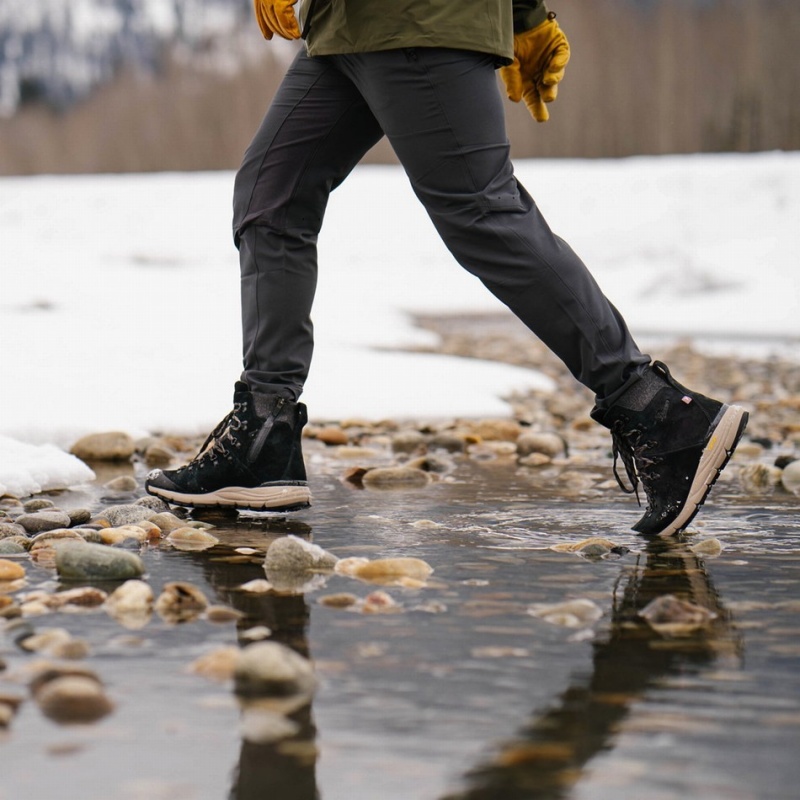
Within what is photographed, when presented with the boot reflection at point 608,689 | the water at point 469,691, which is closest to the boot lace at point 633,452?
the water at point 469,691

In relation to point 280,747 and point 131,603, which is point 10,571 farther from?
point 280,747

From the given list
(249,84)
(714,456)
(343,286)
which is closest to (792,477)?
(714,456)

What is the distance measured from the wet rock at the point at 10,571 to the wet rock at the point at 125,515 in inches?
13.8

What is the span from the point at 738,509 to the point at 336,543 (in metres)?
0.74

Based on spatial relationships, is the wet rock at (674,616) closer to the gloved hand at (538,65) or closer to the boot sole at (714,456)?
the boot sole at (714,456)

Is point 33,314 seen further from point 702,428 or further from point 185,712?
point 185,712

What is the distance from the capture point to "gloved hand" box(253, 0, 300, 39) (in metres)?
1.81

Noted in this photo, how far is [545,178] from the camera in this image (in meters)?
14.0

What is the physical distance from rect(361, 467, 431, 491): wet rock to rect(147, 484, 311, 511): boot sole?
371 millimetres

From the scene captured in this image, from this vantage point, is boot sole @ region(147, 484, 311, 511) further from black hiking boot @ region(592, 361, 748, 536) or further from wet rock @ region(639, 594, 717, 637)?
wet rock @ region(639, 594, 717, 637)

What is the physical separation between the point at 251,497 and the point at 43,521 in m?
Result: 0.34

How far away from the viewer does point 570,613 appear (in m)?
1.31

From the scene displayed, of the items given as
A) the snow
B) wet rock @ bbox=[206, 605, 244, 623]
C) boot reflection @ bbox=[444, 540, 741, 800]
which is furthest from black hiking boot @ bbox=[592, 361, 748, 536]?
the snow

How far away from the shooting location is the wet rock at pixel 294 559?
152 cm
